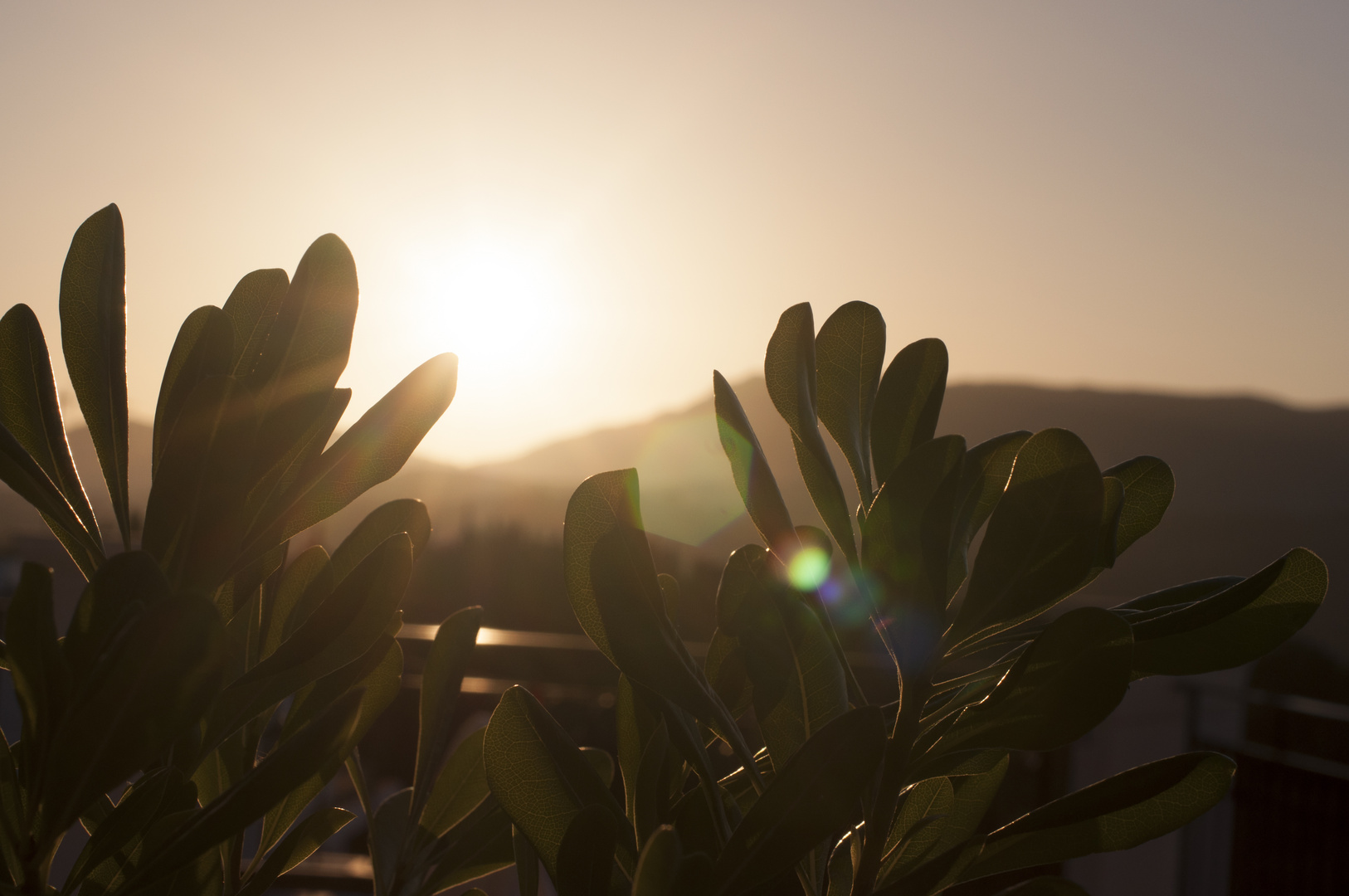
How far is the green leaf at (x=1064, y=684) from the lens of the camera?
0.39 m

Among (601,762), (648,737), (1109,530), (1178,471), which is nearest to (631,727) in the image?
(648,737)

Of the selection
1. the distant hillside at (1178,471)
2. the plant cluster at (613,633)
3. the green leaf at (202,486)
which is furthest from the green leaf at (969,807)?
the distant hillside at (1178,471)

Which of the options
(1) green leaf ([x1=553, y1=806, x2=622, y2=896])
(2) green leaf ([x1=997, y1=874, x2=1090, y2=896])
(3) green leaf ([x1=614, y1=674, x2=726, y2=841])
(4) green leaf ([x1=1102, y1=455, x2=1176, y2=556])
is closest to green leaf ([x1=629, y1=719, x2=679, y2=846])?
(3) green leaf ([x1=614, y1=674, x2=726, y2=841])

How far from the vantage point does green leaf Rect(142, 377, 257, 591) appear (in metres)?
0.42

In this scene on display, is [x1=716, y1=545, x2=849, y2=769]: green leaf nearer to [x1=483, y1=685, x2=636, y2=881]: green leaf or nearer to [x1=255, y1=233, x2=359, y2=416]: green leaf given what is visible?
[x1=483, y1=685, x2=636, y2=881]: green leaf

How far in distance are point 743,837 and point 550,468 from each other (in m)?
24.1

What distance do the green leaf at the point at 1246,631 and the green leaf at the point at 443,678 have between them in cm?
41

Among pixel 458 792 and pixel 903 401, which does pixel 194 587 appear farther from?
pixel 903 401

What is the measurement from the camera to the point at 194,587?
0.45m

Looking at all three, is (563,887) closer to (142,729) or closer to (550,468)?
(142,729)

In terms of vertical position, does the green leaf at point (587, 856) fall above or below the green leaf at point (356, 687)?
below

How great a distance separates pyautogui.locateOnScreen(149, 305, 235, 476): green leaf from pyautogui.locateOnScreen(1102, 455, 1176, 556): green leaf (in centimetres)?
51

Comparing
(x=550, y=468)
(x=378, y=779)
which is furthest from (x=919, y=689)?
(x=550, y=468)

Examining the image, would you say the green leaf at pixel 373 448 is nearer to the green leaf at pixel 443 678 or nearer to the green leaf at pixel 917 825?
the green leaf at pixel 443 678
